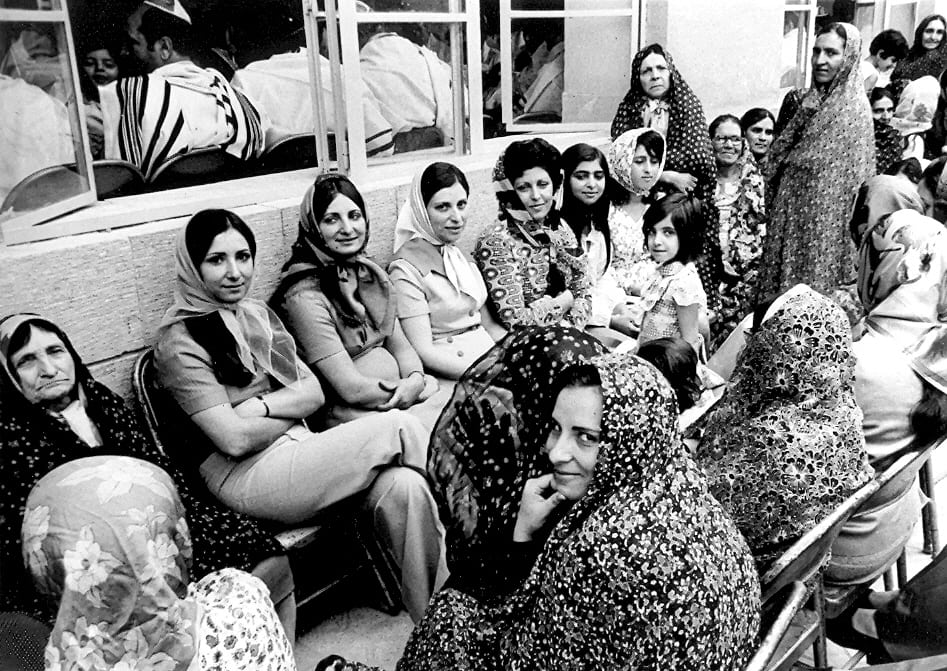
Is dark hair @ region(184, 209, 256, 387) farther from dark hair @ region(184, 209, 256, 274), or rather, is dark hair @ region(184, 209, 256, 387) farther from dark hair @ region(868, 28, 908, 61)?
dark hair @ region(868, 28, 908, 61)

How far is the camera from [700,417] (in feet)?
8.30

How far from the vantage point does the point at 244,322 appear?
257 centimetres

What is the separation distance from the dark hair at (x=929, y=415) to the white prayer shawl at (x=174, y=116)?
268 centimetres

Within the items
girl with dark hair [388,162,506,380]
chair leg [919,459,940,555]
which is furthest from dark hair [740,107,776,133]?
chair leg [919,459,940,555]

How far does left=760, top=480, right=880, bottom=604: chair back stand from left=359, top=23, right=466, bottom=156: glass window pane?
2.71m

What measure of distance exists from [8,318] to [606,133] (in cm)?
424

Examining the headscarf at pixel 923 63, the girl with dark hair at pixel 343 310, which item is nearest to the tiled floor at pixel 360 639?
the girl with dark hair at pixel 343 310

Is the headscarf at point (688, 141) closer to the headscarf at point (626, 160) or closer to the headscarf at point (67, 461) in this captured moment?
the headscarf at point (626, 160)

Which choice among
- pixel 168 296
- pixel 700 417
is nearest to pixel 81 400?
pixel 168 296

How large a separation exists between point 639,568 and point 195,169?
104 inches

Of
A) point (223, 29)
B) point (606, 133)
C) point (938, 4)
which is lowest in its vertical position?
point (606, 133)

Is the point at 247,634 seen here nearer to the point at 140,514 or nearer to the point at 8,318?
the point at 140,514

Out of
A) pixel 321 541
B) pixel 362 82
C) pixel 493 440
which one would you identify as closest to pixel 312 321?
pixel 321 541

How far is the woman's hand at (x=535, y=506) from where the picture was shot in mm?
1624
